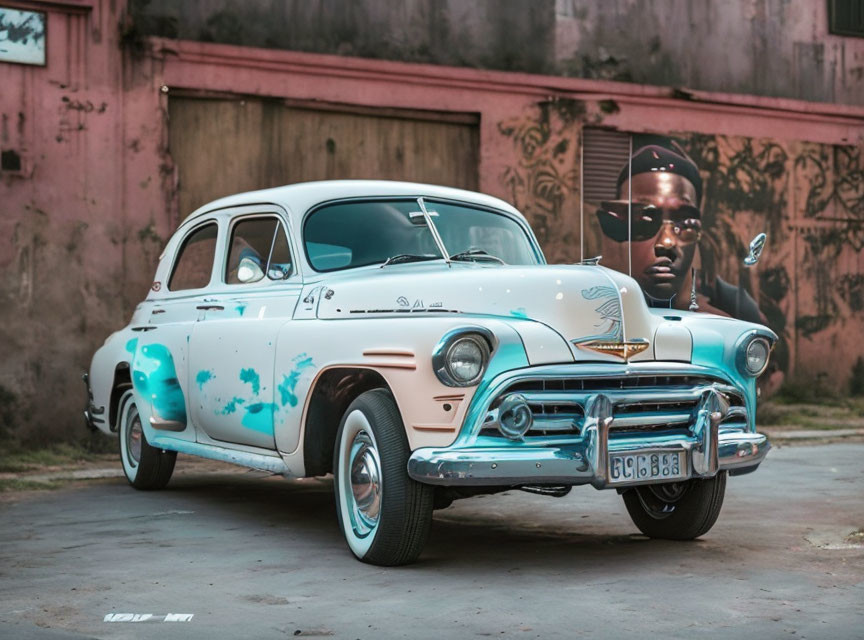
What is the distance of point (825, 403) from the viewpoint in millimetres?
14492

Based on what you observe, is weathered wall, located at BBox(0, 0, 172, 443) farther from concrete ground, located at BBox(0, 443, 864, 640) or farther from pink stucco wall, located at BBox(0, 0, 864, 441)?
concrete ground, located at BBox(0, 443, 864, 640)

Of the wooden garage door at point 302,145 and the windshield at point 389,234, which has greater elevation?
the wooden garage door at point 302,145

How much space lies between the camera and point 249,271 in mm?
6859

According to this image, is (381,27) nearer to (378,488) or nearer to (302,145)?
(302,145)

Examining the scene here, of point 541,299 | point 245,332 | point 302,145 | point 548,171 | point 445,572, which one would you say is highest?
point 302,145

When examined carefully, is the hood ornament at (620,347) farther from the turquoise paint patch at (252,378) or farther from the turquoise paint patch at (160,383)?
the turquoise paint patch at (160,383)

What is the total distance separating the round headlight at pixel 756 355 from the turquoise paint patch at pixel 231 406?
100 inches

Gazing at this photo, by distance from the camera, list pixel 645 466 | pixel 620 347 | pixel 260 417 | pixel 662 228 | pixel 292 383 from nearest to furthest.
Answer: pixel 645 466
pixel 620 347
pixel 292 383
pixel 260 417
pixel 662 228

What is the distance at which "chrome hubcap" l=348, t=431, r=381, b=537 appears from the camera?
556 cm

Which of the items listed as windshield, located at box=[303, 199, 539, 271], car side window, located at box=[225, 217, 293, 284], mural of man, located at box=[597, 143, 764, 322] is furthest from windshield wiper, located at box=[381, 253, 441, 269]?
mural of man, located at box=[597, 143, 764, 322]

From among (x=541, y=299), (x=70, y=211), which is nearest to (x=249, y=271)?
(x=541, y=299)

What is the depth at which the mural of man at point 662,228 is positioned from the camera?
13758mm

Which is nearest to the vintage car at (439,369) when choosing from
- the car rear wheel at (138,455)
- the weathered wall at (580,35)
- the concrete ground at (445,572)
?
the concrete ground at (445,572)

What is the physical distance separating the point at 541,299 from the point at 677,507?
4.88ft
